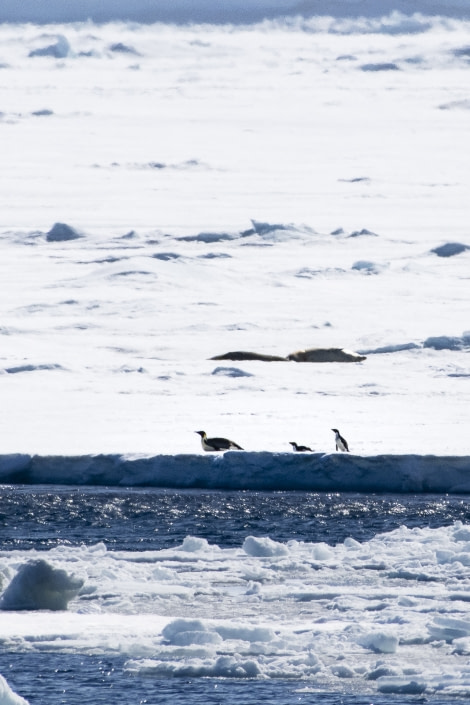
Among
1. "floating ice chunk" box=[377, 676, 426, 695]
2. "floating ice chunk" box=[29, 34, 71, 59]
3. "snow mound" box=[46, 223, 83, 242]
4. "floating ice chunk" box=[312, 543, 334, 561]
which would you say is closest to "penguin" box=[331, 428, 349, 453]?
"floating ice chunk" box=[312, 543, 334, 561]

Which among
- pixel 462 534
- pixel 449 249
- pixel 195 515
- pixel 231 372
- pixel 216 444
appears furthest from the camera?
pixel 449 249

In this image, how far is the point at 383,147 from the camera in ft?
134

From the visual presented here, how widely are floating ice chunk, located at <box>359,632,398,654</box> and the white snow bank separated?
569 centimetres

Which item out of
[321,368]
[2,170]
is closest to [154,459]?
[321,368]

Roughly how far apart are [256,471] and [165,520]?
1.61 metres

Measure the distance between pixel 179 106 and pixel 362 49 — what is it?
15228 millimetres

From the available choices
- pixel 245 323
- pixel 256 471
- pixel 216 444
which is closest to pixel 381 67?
pixel 245 323

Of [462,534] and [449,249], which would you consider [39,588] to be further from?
[449,249]

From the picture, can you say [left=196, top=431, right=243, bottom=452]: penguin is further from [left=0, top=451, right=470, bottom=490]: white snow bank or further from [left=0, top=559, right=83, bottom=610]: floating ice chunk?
[left=0, top=559, right=83, bottom=610]: floating ice chunk

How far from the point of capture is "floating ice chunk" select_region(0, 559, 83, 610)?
7648 mm

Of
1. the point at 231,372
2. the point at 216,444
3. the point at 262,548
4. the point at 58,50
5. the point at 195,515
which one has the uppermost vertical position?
the point at 58,50

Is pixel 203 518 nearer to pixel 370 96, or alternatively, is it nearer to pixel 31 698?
pixel 31 698

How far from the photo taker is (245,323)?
21016 mm

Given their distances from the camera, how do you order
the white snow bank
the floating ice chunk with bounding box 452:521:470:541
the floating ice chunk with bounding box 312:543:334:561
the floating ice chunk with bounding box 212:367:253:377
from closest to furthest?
the floating ice chunk with bounding box 312:543:334:561
the floating ice chunk with bounding box 452:521:470:541
the white snow bank
the floating ice chunk with bounding box 212:367:253:377
